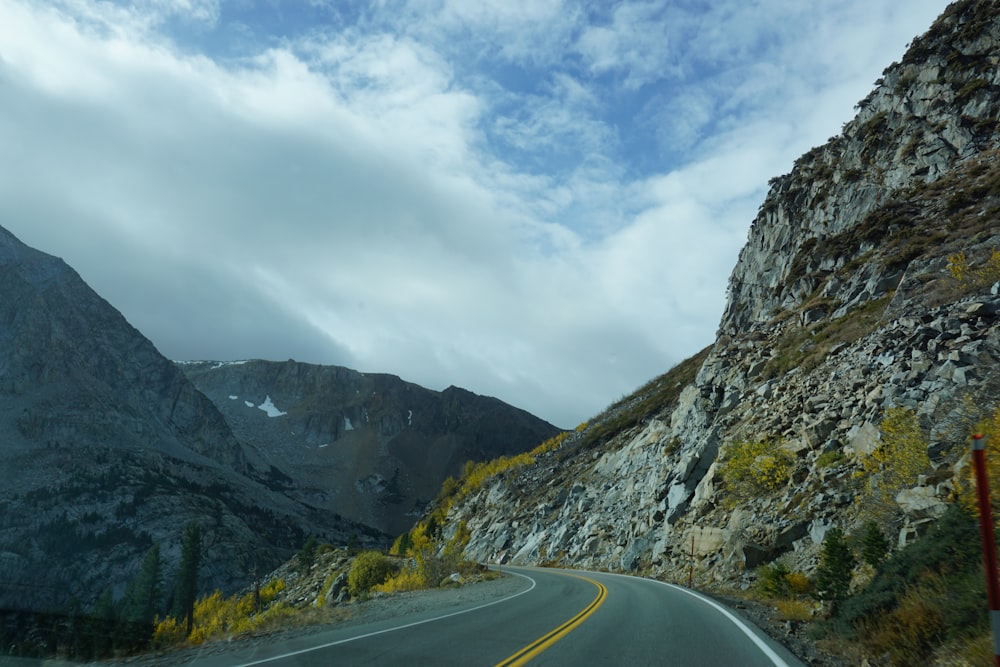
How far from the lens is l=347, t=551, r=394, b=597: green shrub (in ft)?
157

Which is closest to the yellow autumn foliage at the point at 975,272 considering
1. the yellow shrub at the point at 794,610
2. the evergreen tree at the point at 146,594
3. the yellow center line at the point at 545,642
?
the yellow shrub at the point at 794,610

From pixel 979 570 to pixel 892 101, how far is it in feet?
218

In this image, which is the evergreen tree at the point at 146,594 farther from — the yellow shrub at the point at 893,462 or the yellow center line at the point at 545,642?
the yellow shrub at the point at 893,462

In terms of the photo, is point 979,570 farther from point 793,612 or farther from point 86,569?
A: point 86,569

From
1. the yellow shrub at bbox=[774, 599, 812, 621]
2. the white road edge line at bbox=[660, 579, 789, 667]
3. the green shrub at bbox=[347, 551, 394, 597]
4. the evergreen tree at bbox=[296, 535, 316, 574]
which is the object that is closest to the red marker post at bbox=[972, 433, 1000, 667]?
the white road edge line at bbox=[660, 579, 789, 667]

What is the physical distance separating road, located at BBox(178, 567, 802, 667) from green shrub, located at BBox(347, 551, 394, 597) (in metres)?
34.9

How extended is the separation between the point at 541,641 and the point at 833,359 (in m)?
28.0

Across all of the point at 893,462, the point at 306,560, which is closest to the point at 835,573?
the point at 893,462

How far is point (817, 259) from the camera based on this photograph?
53.2 meters

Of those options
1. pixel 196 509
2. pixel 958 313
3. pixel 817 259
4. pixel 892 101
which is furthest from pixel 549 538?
pixel 196 509

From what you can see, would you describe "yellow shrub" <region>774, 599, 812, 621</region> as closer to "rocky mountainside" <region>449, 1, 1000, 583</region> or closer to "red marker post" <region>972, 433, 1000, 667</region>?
"rocky mountainside" <region>449, 1, 1000, 583</region>

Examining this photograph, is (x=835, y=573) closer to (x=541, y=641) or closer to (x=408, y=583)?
(x=541, y=641)

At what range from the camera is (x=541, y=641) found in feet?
35.3

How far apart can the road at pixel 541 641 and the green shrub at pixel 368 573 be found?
115ft
